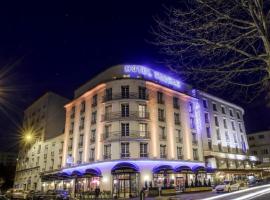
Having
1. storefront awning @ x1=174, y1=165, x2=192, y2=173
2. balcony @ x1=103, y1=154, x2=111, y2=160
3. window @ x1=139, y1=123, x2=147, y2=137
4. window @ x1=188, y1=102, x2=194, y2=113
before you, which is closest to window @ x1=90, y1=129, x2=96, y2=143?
balcony @ x1=103, y1=154, x2=111, y2=160

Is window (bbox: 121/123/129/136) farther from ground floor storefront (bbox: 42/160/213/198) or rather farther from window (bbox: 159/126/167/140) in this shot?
window (bbox: 159/126/167/140)

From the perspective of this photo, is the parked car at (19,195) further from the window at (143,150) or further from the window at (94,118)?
the window at (143,150)

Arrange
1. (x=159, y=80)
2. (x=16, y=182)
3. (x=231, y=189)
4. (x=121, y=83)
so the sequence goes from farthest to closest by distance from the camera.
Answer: (x=16, y=182) → (x=159, y=80) → (x=121, y=83) → (x=231, y=189)

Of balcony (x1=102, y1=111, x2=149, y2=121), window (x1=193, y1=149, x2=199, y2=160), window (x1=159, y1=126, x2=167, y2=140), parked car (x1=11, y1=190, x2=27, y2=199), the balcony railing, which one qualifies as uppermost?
balcony (x1=102, y1=111, x2=149, y2=121)

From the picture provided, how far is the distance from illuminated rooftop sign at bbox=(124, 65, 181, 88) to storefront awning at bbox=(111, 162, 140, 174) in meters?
13.8

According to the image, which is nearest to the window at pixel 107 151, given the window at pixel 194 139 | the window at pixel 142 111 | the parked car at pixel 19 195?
the window at pixel 142 111

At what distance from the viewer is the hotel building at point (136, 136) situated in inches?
1289

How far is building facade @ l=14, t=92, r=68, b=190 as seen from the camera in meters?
47.7

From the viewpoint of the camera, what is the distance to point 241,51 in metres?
7.19

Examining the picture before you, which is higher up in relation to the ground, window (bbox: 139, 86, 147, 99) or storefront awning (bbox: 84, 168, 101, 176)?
window (bbox: 139, 86, 147, 99)

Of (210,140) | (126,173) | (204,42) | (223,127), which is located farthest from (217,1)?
(223,127)

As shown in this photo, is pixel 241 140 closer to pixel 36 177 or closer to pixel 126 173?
pixel 126 173

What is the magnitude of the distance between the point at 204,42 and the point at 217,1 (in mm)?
1190

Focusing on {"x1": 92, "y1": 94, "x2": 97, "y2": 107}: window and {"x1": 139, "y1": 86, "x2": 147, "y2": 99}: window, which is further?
{"x1": 92, "y1": 94, "x2": 97, "y2": 107}: window
